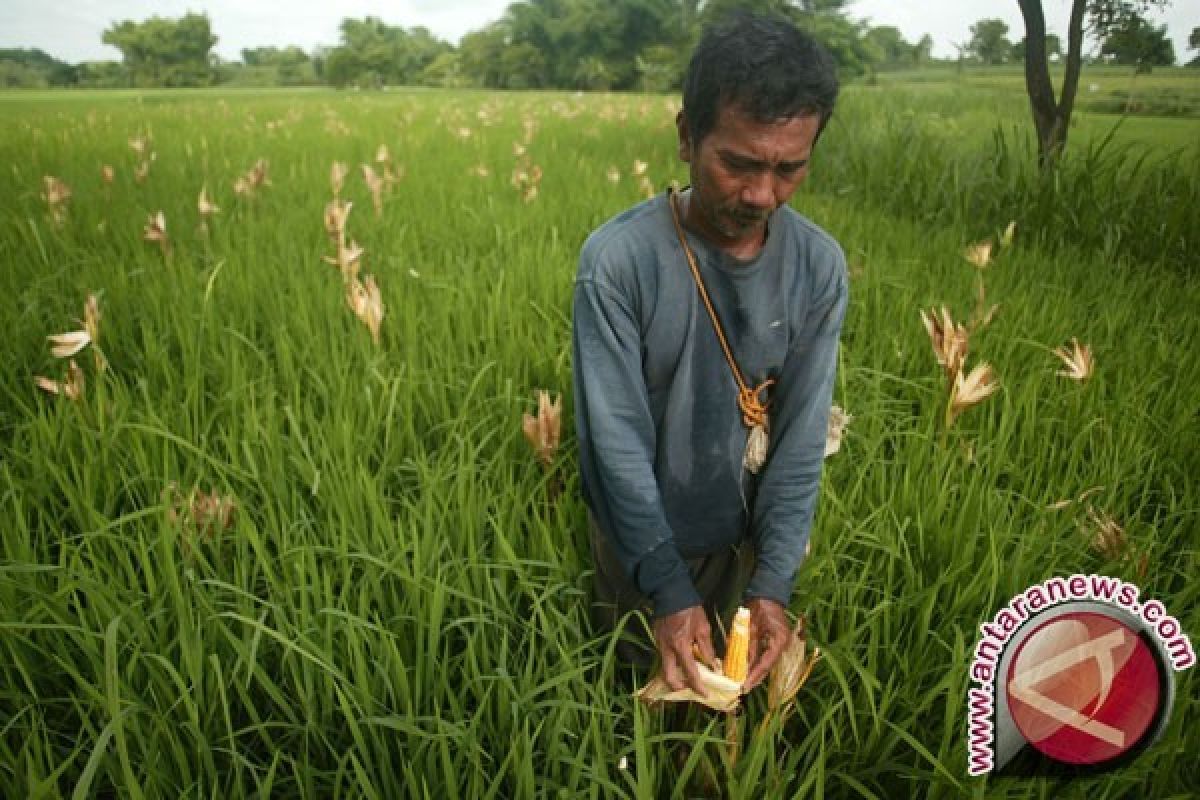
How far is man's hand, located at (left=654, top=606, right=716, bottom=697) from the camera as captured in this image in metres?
0.88

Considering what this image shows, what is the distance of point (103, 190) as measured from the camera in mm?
3514

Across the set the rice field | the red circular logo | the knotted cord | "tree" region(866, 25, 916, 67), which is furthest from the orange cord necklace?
"tree" region(866, 25, 916, 67)

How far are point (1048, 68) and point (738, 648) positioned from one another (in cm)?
439

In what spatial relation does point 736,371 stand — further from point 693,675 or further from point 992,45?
point 992,45

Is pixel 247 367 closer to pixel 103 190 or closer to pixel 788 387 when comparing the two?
pixel 788 387

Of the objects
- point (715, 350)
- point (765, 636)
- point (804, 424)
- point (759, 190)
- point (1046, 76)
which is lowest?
point (765, 636)

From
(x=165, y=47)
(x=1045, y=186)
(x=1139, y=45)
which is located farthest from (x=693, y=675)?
(x=165, y=47)

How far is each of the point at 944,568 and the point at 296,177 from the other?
14.1 feet

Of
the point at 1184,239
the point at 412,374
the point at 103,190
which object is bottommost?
the point at 412,374

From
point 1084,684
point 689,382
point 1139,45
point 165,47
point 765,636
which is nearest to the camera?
point 1084,684

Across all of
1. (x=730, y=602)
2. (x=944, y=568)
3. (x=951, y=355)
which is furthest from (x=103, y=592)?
(x=951, y=355)

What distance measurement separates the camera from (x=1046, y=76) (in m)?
3.74

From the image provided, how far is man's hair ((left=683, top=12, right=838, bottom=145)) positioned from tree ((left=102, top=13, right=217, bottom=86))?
53.8 meters

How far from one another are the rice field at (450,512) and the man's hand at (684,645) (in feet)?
0.24
